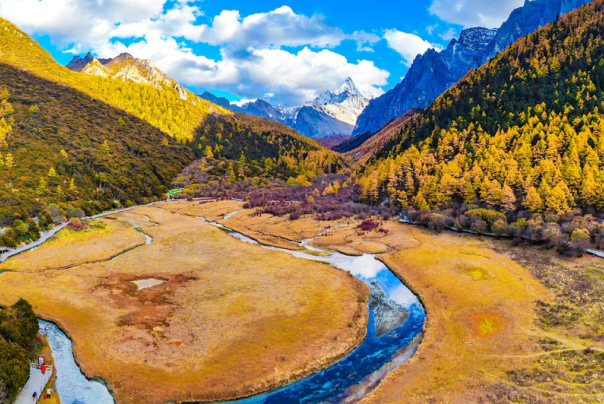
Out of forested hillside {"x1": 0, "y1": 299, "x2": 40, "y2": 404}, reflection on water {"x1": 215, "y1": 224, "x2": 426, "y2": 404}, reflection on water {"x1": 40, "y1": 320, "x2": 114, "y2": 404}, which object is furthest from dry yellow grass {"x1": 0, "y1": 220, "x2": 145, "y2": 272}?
reflection on water {"x1": 215, "y1": 224, "x2": 426, "y2": 404}

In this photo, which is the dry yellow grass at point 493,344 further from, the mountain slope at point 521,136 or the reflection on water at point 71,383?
the mountain slope at point 521,136

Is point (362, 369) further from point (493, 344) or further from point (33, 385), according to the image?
point (33, 385)

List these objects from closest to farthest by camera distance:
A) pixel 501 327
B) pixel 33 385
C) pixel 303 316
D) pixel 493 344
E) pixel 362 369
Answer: pixel 33 385
pixel 362 369
pixel 493 344
pixel 501 327
pixel 303 316

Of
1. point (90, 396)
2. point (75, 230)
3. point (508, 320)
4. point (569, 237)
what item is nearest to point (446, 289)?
point (508, 320)

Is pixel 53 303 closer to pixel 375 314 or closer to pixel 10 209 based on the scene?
pixel 375 314

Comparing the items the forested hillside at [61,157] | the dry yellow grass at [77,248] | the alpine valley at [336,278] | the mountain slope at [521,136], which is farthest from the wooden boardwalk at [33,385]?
the mountain slope at [521,136]

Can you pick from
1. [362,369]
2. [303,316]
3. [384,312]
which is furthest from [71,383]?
[384,312]
